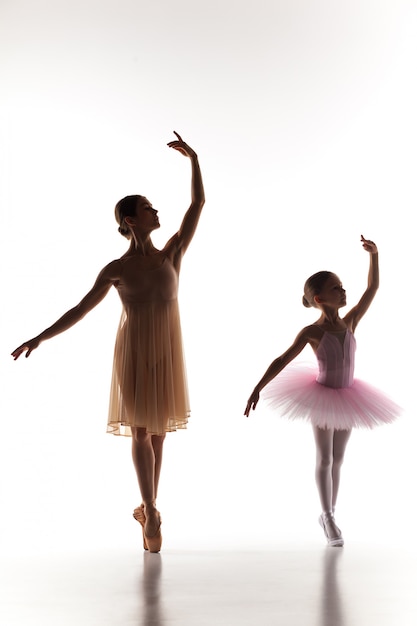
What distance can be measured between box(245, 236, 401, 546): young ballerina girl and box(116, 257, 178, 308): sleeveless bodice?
45 centimetres

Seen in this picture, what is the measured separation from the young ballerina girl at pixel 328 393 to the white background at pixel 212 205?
892mm

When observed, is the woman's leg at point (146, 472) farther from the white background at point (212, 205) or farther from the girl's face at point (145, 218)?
the white background at point (212, 205)

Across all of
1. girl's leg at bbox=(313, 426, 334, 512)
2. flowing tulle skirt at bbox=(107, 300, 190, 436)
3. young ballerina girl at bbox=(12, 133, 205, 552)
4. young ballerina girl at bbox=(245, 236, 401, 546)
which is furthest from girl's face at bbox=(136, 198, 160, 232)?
girl's leg at bbox=(313, 426, 334, 512)

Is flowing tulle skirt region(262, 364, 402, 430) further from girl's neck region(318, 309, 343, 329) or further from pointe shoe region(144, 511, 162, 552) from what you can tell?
pointe shoe region(144, 511, 162, 552)

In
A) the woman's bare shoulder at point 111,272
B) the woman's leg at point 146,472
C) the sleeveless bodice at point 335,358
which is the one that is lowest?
the woman's leg at point 146,472

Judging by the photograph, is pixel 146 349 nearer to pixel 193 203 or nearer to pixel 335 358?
pixel 193 203

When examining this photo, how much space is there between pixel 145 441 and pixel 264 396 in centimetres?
49

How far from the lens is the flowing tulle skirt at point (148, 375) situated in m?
2.79

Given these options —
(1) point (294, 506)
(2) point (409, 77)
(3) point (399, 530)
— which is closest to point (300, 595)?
(3) point (399, 530)

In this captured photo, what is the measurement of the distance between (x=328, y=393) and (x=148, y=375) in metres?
0.64

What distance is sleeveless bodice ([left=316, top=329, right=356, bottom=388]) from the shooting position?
302 cm

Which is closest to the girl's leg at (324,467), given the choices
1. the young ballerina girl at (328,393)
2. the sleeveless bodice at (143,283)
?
the young ballerina girl at (328,393)

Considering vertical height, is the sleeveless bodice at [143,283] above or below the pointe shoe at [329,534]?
above

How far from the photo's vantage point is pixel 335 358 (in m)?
3.03
